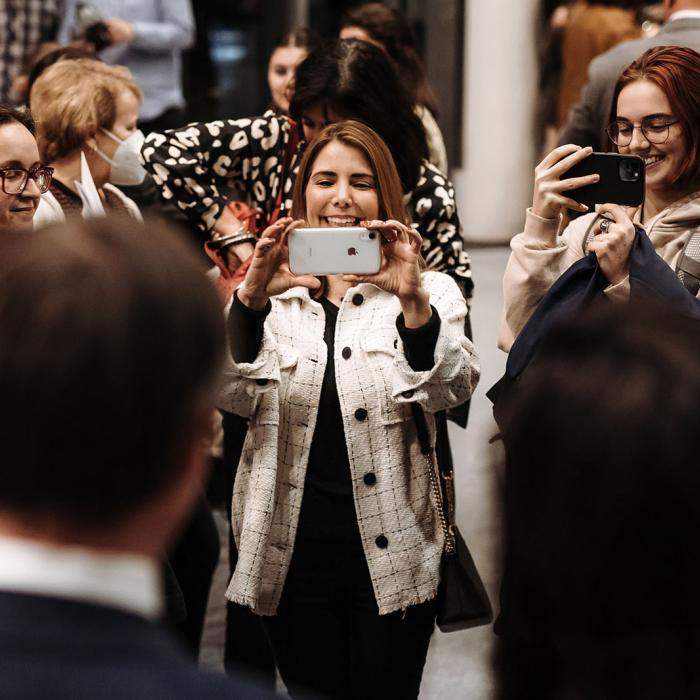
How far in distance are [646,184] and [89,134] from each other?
5.34 feet

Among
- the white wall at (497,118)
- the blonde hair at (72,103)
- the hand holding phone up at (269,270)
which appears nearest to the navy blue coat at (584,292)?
the hand holding phone up at (269,270)

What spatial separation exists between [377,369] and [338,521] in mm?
337

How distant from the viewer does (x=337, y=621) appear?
291cm

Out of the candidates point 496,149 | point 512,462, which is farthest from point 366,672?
point 496,149

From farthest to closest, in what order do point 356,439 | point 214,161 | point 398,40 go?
point 398,40
point 214,161
point 356,439

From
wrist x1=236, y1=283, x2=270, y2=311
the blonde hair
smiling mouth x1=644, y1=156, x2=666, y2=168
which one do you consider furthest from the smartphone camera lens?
the blonde hair

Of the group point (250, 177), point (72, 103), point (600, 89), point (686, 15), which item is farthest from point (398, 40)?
point (72, 103)

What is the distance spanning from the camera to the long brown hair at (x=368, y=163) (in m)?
3.15

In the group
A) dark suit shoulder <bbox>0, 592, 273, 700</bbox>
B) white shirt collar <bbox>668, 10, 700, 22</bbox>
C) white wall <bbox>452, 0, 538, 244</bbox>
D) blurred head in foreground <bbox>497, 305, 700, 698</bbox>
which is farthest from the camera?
white wall <bbox>452, 0, 538, 244</bbox>

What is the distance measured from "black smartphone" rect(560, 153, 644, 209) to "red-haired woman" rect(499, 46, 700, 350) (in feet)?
0.07

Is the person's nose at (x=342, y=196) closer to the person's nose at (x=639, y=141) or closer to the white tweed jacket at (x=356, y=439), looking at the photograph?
the white tweed jacket at (x=356, y=439)

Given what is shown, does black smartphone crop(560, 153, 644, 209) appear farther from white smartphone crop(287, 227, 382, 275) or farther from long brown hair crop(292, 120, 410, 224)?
long brown hair crop(292, 120, 410, 224)

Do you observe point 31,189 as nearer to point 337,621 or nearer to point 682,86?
point 337,621

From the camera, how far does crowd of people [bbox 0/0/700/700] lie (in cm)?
108
